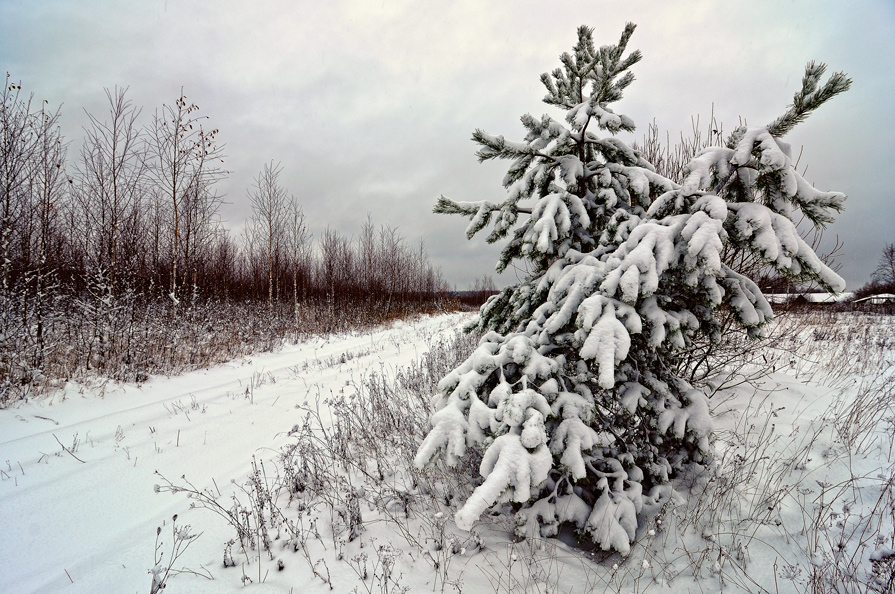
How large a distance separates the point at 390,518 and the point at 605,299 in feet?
7.65

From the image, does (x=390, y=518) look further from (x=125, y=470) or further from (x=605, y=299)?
(x=125, y=470)

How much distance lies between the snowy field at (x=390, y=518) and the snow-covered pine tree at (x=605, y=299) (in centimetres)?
31

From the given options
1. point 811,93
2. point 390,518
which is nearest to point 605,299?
point 811,93

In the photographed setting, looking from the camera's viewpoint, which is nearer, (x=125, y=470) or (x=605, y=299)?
(x=605, y=299)

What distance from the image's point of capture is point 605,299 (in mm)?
1943

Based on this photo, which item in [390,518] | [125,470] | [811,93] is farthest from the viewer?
[125,470]

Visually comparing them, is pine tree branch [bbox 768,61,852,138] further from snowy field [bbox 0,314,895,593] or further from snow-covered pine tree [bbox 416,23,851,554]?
snowy field [bbox 0,314,895,593]

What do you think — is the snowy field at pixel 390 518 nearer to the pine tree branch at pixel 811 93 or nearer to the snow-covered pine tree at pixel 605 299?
the snow-covered pine tree at pixel 605 299


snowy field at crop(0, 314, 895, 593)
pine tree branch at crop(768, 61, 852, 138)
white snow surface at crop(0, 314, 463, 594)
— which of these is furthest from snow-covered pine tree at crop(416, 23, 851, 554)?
white snow surface at crop(0, 314, 463, 594)

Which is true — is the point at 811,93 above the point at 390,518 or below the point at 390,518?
above

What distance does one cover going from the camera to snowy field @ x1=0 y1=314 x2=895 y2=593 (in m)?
2.04

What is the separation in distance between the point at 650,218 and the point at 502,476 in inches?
76.8

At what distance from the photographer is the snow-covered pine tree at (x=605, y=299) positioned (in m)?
1.81

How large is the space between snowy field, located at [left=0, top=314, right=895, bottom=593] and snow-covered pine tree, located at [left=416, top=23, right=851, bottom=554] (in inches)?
12.0
